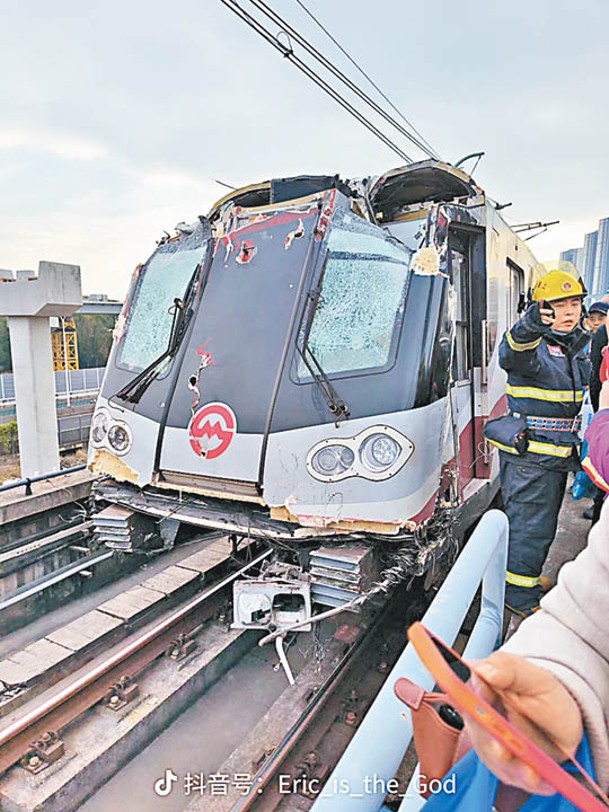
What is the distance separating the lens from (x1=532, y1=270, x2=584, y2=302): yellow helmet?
9.73 ft

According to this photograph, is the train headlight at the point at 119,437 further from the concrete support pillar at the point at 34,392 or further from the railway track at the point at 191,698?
the concrete support pillar at the point at 34,392

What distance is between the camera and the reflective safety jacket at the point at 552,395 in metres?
3.44

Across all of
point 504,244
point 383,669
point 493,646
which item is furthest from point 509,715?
point 504,244

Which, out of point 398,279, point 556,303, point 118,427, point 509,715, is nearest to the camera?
point 509,715

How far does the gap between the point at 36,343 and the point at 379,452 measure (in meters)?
7.29

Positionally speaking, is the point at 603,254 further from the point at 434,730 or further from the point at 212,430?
the point at 434,730

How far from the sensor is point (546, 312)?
2.98m

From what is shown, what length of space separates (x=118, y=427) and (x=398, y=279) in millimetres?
2081

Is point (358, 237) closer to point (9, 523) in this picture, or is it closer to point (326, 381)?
point (326, 381)

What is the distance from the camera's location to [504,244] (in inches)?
177

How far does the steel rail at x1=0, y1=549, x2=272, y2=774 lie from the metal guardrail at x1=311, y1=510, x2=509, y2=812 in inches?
90.4

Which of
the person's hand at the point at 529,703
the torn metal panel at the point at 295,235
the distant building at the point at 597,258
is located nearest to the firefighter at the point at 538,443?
the torn metal panel at the point at 295,235

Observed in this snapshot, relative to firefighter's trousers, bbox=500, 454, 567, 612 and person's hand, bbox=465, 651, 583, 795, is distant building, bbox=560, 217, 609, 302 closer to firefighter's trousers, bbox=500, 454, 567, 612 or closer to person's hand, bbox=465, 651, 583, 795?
firefighter's trousers, bbox=500, 454, 567, 612

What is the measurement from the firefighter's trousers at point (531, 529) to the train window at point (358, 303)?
51.3 inches
